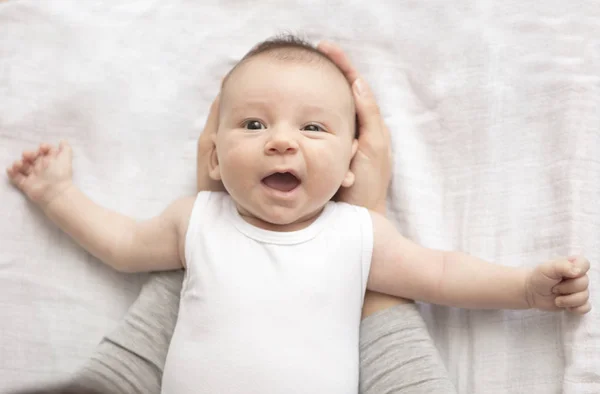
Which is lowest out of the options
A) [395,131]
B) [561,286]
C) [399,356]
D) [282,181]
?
[399,356]

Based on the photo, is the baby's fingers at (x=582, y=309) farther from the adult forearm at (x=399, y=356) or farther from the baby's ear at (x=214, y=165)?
the baby's ear at (x=214, y=165)

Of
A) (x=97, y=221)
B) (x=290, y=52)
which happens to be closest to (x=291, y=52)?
(x=290, y=52)

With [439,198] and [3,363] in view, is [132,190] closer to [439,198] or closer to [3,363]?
[3,363]

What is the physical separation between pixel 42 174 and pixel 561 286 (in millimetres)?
881

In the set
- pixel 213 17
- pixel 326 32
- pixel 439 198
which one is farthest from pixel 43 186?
pixel 439 198

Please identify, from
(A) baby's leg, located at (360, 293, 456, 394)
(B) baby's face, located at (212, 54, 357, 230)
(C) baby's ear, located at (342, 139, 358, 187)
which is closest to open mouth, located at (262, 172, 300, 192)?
(B) baby's face, located at (212, 54, 357, 230)

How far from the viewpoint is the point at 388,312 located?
1049 mm

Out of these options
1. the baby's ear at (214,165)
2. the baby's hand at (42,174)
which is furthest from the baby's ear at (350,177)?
the baby's hand at (42,174)

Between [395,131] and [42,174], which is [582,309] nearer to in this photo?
[395,131]

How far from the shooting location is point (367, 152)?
1118 millimetres

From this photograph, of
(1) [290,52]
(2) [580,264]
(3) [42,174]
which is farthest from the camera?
(3) [42,174]

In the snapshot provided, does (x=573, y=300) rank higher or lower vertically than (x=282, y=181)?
lower

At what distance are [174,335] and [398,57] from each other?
636 millimetres

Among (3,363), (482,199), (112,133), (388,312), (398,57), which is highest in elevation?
(398,57)
